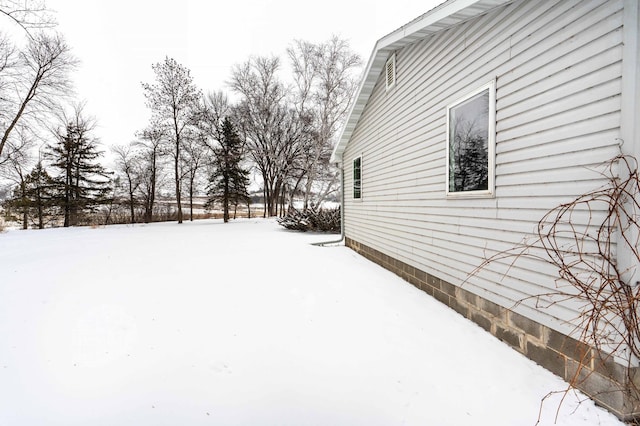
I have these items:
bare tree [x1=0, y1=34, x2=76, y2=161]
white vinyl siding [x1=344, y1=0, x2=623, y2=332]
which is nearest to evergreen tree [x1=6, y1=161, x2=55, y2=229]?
bare tree [x1=0, y1=34, x2=76, y2=161]

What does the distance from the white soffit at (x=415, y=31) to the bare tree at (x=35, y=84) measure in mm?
15619

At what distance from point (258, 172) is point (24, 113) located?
55.0 feet

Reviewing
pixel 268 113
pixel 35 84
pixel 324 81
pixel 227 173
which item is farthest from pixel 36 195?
pixel 324 81

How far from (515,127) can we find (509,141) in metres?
0.14

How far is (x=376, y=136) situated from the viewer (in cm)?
650

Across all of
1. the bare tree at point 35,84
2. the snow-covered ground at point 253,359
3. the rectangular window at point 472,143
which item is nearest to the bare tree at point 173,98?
the bare tree at point 35,84

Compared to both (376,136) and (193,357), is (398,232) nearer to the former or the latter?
(376,136)

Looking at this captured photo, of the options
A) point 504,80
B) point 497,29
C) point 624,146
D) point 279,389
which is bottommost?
point 279,389

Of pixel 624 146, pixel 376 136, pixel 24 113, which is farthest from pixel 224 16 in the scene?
pixel 624 146

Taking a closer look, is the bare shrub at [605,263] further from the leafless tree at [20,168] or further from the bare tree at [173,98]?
the leafless tree at [20,168]

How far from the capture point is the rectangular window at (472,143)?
9.98 ft

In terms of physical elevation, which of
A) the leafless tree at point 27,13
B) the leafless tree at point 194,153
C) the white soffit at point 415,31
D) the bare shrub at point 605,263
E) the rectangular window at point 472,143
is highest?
the leafless tree at point 27,13

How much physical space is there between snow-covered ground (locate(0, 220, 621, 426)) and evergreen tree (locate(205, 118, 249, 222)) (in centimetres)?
1613

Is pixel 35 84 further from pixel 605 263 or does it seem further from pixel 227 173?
pixel 605 263
